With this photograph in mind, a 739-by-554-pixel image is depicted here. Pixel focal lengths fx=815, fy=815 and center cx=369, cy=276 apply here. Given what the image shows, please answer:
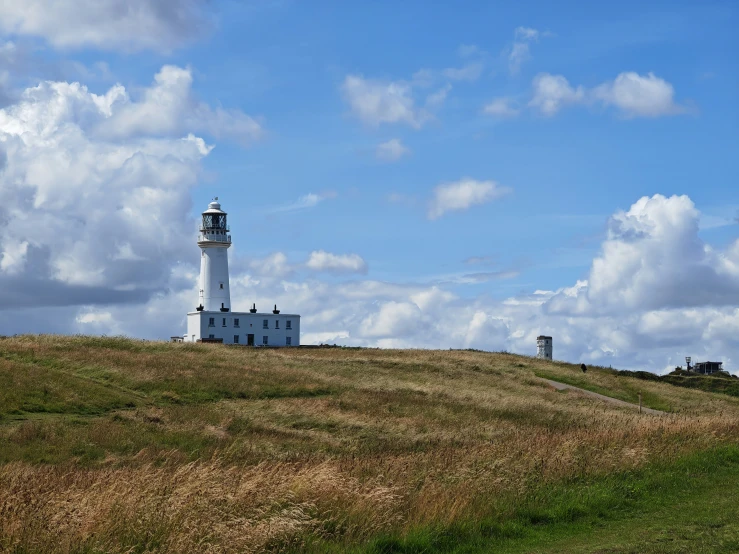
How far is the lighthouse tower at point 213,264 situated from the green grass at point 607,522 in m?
74.4

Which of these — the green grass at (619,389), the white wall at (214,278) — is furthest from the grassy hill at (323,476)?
the white wall at (214,278)

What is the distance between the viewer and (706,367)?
284ft

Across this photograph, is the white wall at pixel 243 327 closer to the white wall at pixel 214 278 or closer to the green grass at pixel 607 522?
the white wall at pixel 214 278

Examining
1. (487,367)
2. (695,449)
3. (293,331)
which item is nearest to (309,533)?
(695,449)

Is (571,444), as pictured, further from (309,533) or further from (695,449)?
(309,533)

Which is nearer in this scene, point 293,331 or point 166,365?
point 166,365

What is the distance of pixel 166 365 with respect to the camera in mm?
42094

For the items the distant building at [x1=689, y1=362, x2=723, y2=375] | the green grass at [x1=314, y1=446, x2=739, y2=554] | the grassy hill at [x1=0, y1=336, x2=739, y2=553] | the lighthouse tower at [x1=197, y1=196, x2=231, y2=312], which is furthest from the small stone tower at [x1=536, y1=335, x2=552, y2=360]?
the green grass at [x1=314, y1=446, x2=739, y2=554]

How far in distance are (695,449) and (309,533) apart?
36.4ft

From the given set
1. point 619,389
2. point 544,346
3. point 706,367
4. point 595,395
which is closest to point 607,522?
point 595,395

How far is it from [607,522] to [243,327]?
7388 cm

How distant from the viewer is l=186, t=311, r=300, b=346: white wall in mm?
82562

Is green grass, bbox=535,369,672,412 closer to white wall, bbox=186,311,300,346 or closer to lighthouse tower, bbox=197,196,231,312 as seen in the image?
white wall, bbox=186,311,300,346

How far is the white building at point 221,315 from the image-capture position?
272 ft
